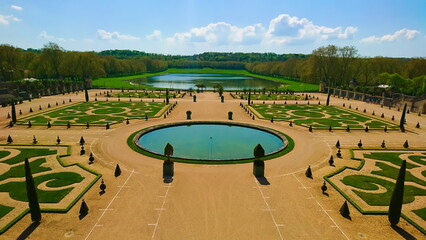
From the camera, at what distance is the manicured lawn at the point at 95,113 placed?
176 feet

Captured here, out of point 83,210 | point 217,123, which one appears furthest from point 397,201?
point 217,123

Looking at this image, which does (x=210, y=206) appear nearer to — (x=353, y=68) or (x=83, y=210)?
(x=83, y=210)

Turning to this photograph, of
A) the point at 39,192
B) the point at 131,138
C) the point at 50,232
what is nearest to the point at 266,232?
the point at 50,232

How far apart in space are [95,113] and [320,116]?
5445 centimetres

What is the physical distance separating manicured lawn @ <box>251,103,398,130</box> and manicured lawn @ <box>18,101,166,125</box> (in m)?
29.7

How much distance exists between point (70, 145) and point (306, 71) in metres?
121

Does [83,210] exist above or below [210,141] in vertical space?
below

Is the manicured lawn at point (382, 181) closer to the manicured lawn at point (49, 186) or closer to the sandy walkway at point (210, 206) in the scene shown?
the sandy walkway at point (210, 206)

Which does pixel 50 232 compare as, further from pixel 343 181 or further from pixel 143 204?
pixel 343 181

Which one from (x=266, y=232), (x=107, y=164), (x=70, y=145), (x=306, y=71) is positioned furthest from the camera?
(x=306, y=71)

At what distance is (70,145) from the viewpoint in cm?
3822

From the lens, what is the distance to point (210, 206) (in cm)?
2262

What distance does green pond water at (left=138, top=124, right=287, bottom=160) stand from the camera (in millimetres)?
36719

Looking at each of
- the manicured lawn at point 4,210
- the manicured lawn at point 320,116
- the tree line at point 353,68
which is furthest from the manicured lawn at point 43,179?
the tree line at point 353,68
